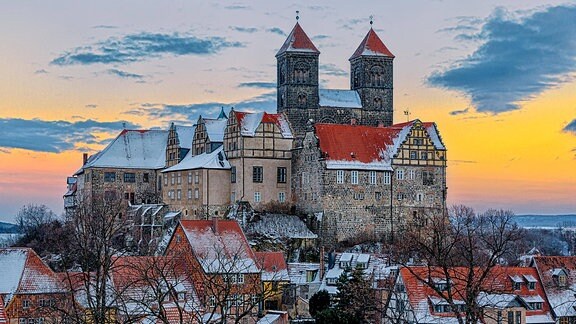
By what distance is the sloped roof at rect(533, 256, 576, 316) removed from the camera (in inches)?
2864

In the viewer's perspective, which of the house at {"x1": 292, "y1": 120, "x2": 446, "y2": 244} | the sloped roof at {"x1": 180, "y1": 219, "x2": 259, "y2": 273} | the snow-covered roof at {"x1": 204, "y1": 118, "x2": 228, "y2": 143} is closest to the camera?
the sloped roof at {"x1": 180, "y1": 219, "x2": 259, "y2": 273}

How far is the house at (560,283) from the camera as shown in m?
72.6

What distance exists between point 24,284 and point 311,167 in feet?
109

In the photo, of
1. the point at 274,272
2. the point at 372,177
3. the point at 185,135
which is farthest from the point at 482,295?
the point at 185,135

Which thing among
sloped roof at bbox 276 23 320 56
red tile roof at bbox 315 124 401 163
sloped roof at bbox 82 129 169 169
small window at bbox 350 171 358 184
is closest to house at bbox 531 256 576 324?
small window at bbox 350 171 358 184

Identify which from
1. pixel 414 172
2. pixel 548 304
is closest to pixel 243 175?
pixel 414 172

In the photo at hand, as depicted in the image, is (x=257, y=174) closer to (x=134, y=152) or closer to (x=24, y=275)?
(x=134, y=152)

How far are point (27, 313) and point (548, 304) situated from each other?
3463 cm

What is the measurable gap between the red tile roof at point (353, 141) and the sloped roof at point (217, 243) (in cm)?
1929

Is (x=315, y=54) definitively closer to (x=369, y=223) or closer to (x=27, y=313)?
(x=369, y=223)

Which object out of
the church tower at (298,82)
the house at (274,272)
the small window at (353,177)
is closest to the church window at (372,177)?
the small window at (353,177)

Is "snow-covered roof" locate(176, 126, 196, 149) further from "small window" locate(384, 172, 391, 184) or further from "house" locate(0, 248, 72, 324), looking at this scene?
"house" locate(0, 248, 72, 324)

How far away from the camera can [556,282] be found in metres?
74.9

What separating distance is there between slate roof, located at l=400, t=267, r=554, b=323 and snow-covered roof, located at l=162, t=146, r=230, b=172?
28.0m
